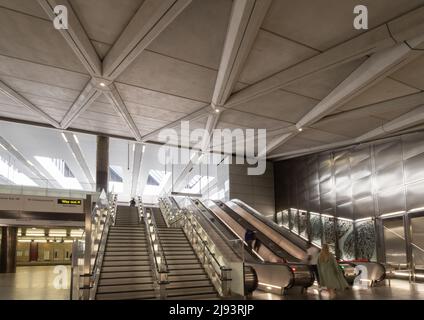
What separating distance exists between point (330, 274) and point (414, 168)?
Result: 22.8ft

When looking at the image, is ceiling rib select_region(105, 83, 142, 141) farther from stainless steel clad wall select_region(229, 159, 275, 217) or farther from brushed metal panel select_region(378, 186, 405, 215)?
brushed metal panel select_region(378, 186, 405, 215)

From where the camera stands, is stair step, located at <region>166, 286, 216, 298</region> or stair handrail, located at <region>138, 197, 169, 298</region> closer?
stair handrail, located at <region>138, 197, 169, 298</region>

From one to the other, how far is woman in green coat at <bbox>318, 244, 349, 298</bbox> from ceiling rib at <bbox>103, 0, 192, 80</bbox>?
6.21m

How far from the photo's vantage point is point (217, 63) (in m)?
9.08

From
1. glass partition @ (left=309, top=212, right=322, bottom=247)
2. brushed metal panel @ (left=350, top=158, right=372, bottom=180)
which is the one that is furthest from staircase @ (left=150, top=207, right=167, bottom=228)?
brushed metal panel @ (left=350, top=158, right=372, bottom=180)

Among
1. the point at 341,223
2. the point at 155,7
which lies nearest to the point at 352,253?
the point at 341,223

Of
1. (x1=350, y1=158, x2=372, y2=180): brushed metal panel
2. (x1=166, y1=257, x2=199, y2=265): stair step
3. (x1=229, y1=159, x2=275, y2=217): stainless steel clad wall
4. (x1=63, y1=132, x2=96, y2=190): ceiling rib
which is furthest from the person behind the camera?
(x1=229, y1=159, x2=275, y2=217): stainless steel clad wall

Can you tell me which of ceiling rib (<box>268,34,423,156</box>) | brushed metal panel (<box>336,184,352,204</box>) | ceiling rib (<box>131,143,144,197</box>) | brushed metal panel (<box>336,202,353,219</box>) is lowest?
brushed metal panel (<box>336,202,353,219</box>)

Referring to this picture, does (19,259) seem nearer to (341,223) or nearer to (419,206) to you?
Answer: (341,223)

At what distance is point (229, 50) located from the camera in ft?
25.7

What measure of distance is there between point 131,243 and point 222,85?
216 inches

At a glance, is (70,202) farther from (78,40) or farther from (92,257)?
(78,40)

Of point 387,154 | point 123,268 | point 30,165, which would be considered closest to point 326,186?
point 387,154

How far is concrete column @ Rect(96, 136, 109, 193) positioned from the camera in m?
16.7
